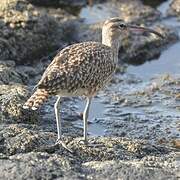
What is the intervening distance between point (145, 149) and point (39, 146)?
41.0 inches

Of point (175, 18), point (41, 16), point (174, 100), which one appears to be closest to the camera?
point (174, 100)

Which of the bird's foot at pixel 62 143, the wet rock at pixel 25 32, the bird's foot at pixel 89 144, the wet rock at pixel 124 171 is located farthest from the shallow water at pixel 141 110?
the wet rock at pixel 124 171

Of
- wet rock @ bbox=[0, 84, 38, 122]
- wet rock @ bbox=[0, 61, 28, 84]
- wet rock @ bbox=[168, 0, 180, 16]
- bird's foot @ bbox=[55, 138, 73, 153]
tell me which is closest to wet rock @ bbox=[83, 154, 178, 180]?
bird's foot @ bbox=[55, 138, 73, 153]

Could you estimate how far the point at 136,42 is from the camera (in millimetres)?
11023

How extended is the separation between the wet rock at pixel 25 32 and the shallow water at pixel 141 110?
50.4 inches

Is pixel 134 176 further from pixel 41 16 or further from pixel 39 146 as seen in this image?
pixel 41 16

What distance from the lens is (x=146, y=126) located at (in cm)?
877

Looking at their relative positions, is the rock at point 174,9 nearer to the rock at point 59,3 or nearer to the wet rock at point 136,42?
the wet rock at point 136,42

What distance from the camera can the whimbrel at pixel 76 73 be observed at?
6.58m

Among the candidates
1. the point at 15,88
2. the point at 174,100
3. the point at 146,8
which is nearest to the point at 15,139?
the point at 15,88

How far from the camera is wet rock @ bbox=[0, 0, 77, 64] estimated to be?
10266 millimetres

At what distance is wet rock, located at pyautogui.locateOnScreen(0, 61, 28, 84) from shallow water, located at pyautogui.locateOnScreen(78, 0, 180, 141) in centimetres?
85

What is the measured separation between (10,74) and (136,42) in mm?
2618

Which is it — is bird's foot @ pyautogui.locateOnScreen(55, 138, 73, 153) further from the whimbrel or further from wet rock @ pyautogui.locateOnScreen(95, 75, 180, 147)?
wet rock @ pyautogui.locateOnScreen(95, 75, 180, 147)
